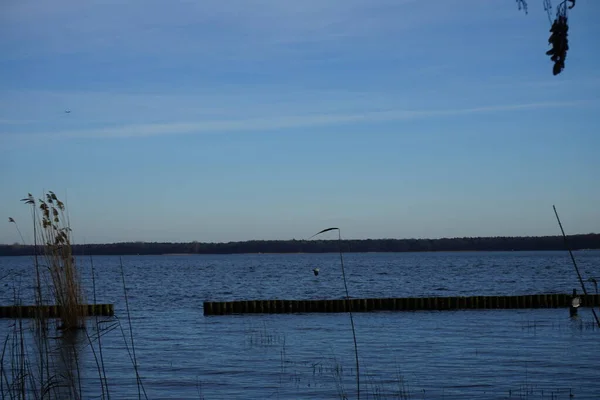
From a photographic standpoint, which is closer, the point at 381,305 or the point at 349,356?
the point at 349,356

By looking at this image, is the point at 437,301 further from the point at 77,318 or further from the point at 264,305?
the point at 77,318

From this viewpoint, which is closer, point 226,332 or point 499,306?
point 226,332

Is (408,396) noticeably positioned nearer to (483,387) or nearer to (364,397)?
(364,397)

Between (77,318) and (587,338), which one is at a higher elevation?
(77,318)

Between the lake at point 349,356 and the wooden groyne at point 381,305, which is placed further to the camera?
the wooden groyne at point 381,305

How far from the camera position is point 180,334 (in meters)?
27.5

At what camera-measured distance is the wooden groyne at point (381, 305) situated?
35.1 m

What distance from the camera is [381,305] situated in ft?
116

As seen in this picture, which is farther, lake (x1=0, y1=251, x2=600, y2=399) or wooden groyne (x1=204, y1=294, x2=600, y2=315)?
wooden groyne (x1=204, y1=294, x2=600, y2=315)

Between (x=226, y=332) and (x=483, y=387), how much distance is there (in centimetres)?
1415

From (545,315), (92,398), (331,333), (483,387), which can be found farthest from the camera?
(545,315)

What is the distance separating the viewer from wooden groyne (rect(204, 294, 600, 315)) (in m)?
35.1

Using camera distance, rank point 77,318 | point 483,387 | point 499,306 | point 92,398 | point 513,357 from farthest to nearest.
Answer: point 499,306 → point 77,318 → point 513,357 → point 483,387 → point 92,398

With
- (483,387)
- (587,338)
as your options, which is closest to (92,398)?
(483,387)
